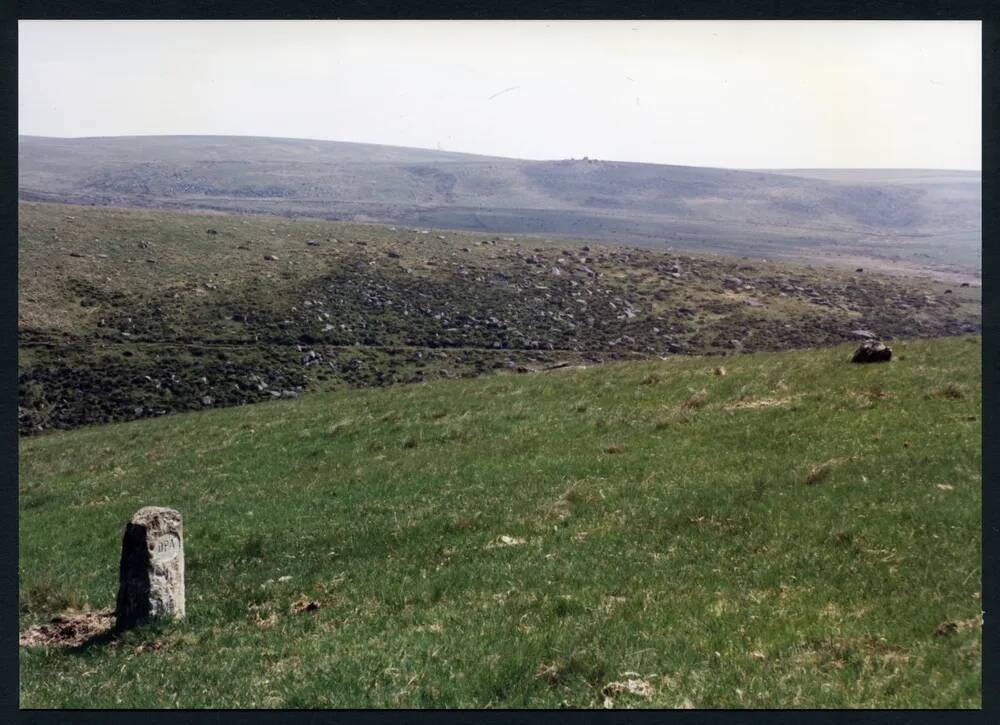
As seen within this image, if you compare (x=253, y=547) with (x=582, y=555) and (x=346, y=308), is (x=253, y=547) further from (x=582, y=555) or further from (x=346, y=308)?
(x=346, y=308)

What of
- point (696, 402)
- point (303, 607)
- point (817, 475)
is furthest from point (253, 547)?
point (696, 402)

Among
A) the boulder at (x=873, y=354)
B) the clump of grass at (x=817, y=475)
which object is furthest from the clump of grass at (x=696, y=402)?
the clump of grass at (x=817, y=475)

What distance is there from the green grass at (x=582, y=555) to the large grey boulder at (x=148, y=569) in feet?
1.19

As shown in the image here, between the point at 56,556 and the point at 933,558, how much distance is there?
16.1 metres

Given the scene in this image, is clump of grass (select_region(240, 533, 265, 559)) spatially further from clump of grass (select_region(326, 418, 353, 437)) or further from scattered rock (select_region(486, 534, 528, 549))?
clump of grass (select_region(326, 418, 353, 437))

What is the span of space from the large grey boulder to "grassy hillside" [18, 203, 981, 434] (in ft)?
154

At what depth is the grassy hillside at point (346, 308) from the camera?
66.4 m

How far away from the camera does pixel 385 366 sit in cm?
7400

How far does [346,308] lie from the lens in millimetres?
88625

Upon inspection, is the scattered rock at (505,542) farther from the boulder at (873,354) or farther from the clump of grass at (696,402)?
the boulder at (873,354)

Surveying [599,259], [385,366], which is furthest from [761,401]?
[599,259]

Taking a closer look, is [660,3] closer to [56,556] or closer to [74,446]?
[56,556]

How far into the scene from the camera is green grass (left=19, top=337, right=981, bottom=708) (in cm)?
966

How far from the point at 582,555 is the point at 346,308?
3041 inches
